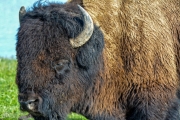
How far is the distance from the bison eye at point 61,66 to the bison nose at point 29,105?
434mm

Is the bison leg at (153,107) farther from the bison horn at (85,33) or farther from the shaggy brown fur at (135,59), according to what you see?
the bison horn at (85,33)

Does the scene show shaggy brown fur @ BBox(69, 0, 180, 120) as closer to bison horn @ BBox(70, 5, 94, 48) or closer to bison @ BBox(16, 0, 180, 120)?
bison @ BBox(16, 0, 180, 120)

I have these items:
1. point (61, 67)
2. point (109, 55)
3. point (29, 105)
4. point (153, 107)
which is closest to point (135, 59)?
point (109, 55)

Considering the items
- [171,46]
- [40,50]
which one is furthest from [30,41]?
[171,46]

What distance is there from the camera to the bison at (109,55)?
621 cm

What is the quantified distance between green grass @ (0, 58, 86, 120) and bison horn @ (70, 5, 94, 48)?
200cm

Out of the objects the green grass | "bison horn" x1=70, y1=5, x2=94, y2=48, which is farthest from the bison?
the green grass

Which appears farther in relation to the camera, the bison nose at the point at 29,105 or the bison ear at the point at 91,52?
the bison ear at the point at 91,52

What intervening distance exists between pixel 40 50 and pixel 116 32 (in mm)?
1236

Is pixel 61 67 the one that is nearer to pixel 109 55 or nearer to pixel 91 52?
pixel 91 52

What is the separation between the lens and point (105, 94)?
22.6 feet

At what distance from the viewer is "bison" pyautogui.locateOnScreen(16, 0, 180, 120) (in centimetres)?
621

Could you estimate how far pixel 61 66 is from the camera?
6.18 metres

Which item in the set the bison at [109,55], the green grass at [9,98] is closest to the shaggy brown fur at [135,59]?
the bison at [109,55]
